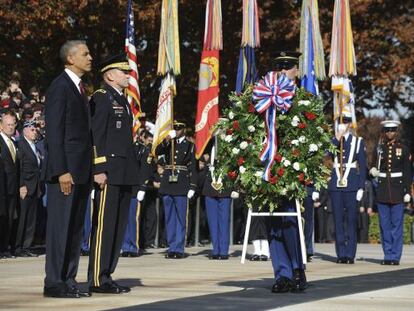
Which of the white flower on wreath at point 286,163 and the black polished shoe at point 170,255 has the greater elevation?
the white flower on wreath at point 286,163

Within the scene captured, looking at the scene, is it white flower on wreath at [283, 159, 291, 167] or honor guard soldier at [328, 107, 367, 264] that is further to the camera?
honor guard soldier at [328, 107, 367, 264]

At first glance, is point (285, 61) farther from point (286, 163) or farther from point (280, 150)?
point (286, 163)

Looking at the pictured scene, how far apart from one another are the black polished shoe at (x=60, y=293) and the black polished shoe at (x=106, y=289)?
451 mm

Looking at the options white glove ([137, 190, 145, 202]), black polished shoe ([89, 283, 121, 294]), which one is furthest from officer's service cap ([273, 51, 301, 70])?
white glove ([137, 190, 145, 202])

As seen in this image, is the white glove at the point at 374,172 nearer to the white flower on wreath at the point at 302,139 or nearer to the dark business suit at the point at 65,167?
the white flower on wreath at the point at 302,139

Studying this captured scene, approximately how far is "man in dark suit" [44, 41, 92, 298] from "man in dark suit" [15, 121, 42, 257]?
7588mm

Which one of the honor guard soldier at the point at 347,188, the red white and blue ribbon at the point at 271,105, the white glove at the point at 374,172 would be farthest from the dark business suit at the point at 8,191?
the red white and blue ribbon at the point at 271,105

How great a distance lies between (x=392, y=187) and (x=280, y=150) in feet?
21.3

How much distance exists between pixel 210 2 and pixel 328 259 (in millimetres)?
4680

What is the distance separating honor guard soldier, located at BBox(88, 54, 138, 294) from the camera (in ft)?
35.1

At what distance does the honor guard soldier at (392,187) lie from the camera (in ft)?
55.4

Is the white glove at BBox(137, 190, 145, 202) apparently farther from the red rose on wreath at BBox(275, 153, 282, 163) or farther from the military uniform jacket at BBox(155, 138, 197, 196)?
the red rose on wreath at BBox(275, 153, 282, 163)

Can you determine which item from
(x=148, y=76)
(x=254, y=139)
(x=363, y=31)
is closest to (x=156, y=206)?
(x=148, y=76)

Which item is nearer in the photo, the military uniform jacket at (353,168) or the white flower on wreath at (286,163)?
the white flower on wreath at (286,163)
